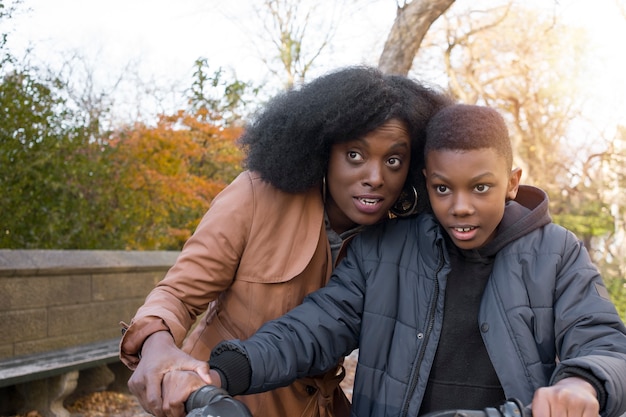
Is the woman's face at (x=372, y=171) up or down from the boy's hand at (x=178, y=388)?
up

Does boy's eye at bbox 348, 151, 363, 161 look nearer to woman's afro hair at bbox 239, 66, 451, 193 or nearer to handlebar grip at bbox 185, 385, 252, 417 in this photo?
woman's afro hair at bbox 239, 66, 451, 193

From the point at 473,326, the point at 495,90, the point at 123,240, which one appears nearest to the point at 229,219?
A: the point at 473,326

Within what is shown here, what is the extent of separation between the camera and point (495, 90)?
25016mm

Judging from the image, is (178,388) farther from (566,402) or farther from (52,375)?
(52,375)

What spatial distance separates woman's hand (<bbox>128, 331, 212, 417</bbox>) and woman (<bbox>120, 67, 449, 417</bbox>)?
0.91 feet

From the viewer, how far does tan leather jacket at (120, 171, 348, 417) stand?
2348mm

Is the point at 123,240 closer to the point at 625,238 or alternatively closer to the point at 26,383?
the point at 26,383

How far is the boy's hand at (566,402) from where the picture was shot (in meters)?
1.72

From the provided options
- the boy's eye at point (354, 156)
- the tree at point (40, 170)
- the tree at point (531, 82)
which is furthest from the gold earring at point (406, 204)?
the tree at point (531, 82)

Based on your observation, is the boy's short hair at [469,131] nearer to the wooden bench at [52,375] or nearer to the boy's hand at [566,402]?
the boy's hand at [566,402]

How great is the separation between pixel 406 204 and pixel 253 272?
2.11 ft

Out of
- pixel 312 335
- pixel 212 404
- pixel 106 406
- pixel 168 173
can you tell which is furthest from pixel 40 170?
pixel 212 404

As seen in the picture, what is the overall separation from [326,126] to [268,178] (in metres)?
0.29

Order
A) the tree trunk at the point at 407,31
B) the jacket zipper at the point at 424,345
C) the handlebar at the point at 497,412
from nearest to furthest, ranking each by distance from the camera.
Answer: the handlebar at the point at 497,412, the jacket zipper at the point at 424,345, the tree trunk at the point at 407,31
